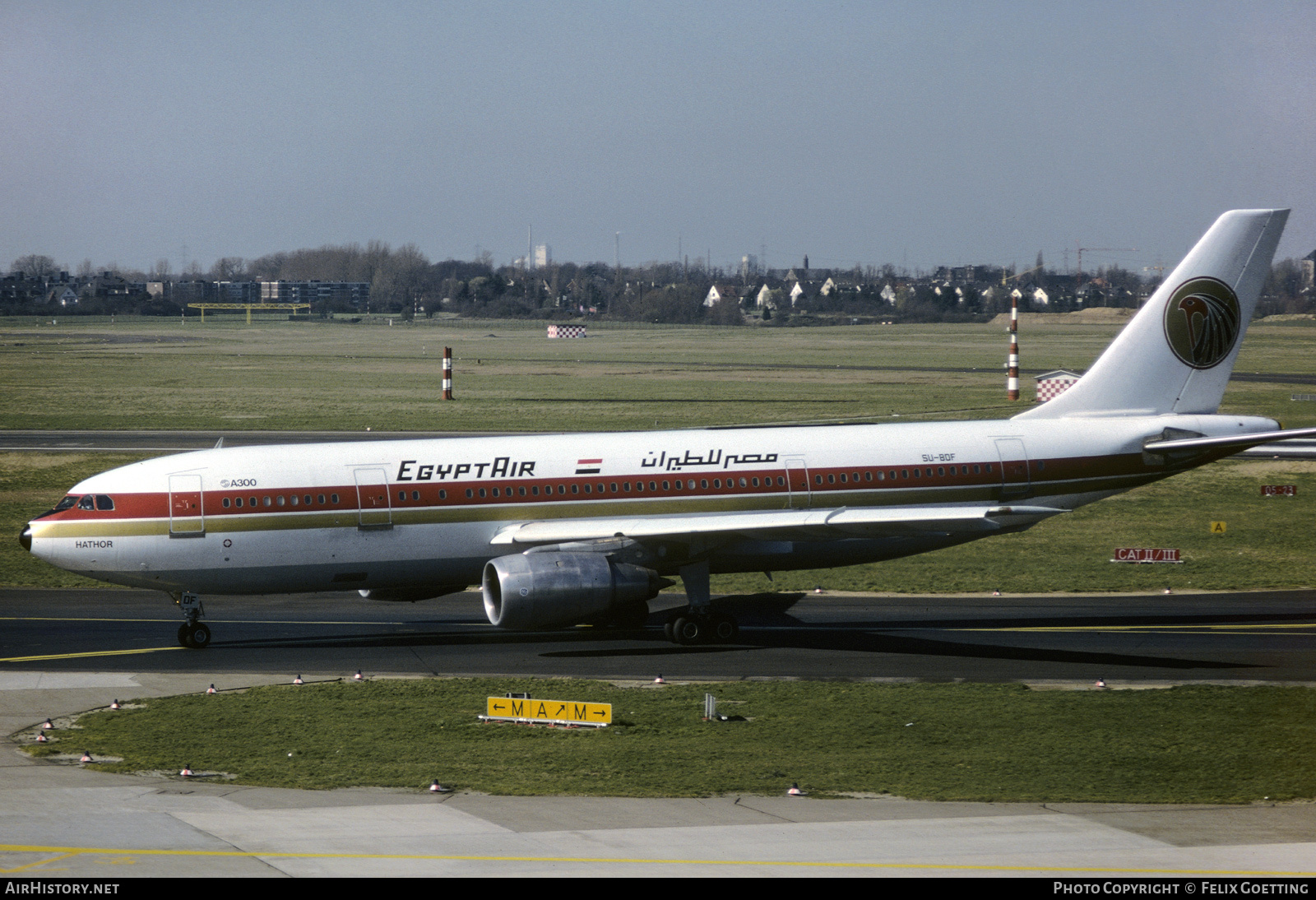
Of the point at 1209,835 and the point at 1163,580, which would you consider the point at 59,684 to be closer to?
the point at 1209,835

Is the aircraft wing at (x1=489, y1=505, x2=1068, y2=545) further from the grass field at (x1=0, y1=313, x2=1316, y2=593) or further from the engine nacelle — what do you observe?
the grass field at (x1=0, y1=313, x2=1316, y2=593)

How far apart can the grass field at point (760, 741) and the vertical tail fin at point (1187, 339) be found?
37.4 ft

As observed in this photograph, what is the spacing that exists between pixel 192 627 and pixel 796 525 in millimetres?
14230

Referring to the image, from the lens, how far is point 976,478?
35.4 m

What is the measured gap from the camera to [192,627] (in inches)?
1270

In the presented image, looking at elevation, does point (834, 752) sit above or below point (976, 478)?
below

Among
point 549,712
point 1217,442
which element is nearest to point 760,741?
point 549,712

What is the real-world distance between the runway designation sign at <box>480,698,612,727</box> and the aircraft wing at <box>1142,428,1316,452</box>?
17924mm

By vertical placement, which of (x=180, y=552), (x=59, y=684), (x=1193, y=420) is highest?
(x=1193, y=420)

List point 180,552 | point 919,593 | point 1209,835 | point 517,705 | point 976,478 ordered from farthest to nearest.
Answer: point 919,593
point 976,478
point 180,552
point 517,705
point 1209,835

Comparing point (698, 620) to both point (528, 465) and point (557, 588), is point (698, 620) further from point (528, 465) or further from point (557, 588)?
point (528, 465)
